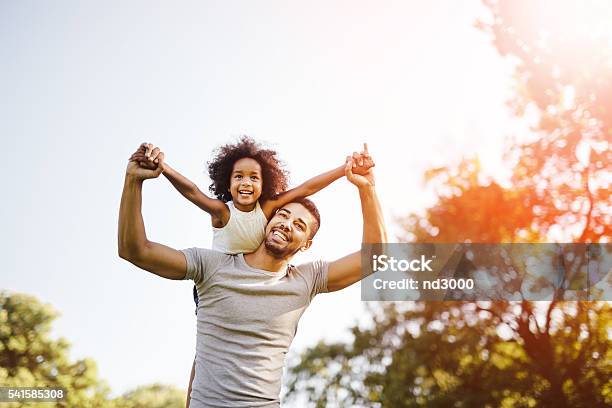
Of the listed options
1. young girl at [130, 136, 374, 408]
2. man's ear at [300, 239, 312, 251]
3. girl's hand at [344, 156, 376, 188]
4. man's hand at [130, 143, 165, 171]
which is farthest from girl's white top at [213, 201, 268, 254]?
man's hand at [130, 143, 165, 171]

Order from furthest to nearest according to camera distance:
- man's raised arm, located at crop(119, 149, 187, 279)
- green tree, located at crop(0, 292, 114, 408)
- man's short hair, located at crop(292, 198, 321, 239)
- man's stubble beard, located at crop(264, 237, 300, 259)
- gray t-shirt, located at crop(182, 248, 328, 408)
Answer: green tree, located at crop(0, 292, 114, 408) < man's short hair, located at crop(292, 198, 321, 239) < man's stubble beard, located at crop(264, 237, 300, 259) < gray t-shirt, located at crop(182, 248, 328, 408) < man's raised arm, located at crop(119, 149, 187, 279)

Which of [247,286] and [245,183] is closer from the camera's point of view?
[247,286]

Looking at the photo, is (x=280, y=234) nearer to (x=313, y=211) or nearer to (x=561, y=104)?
(x=313, y=211)

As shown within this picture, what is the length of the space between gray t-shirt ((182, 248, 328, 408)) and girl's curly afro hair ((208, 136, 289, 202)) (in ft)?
2.32

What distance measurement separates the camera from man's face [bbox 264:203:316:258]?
2.54 metres

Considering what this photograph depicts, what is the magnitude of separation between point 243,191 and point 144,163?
0.84 metres

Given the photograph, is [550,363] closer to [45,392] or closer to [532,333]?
[532,333]

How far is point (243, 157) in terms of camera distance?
3.19m

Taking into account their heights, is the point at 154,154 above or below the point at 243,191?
below

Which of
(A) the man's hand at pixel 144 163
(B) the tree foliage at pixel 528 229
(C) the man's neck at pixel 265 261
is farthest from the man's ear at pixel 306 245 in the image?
(B) the tree foliage at pixel 528 229

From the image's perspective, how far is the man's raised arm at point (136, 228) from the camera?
2.19m

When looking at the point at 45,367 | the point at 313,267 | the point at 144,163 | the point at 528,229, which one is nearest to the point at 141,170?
the point at 144,163

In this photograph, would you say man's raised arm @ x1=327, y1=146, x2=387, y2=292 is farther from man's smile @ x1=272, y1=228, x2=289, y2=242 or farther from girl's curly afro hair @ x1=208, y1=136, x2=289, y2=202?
girl's curly afro hair @ x1=208, y1=136, x2=289, y2=202

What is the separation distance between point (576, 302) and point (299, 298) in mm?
8487
